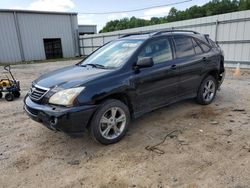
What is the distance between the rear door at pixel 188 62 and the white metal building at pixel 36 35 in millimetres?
19256

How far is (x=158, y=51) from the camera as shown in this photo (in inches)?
164

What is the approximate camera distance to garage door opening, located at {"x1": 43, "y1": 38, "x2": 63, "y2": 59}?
2306 centimetres

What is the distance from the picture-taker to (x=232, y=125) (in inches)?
162

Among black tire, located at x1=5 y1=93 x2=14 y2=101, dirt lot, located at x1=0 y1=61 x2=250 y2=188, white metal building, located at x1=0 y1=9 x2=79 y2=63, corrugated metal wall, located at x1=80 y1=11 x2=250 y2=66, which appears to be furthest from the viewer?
white metal building, located at x1=0 y1=9 x2=79 y2=63

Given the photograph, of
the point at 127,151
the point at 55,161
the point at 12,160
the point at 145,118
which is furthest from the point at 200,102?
the point at 12,160

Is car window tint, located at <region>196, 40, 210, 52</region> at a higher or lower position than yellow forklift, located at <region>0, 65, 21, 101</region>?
higher

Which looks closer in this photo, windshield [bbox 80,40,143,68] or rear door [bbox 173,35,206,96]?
windshield [bbox 80,40,143,68]

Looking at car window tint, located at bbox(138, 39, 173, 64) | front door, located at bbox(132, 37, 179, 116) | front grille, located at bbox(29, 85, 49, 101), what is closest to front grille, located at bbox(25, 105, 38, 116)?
front grille, located at bbox(29, 85, 49, 101)

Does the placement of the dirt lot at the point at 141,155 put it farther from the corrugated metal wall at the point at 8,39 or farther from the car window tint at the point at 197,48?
the corrugated metal wall at the point at 8,39

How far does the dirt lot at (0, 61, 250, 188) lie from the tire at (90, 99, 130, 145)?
0.49ft

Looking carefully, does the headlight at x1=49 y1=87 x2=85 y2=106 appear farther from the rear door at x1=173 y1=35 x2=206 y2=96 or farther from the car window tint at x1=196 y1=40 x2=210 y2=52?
the car window tint at x1=196 y1=40 x2=210 y2=52

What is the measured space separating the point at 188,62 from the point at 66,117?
2.77m

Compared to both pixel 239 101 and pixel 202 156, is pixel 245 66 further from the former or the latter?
pixel 202 156

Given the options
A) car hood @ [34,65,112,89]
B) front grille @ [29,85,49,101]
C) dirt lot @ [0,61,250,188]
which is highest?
car hood @ [34,65,112,89]
